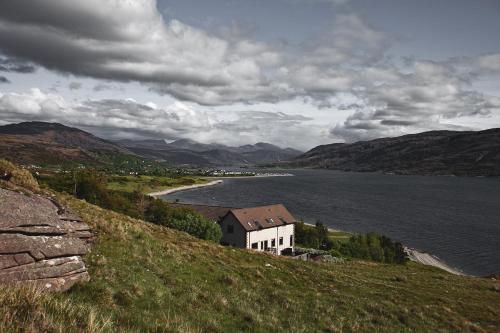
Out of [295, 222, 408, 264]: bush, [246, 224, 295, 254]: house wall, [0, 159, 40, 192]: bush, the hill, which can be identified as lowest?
[295, 222, 408, 264]: bush

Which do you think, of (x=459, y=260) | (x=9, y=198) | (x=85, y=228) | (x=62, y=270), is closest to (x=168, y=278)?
(x=85, y=228)

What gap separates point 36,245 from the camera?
12.7 meters

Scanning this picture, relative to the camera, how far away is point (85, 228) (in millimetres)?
17031

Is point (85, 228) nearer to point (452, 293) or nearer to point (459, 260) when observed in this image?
point (452, 293)

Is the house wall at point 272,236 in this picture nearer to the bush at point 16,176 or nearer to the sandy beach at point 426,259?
the sandy beach at point 426,259

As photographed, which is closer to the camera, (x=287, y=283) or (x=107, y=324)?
(x=107, y=324)

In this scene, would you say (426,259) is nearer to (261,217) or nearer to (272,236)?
(272,236)

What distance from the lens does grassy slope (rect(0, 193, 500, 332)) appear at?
892 cm

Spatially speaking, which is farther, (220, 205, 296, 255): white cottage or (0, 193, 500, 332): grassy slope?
(220, 205, 296, 255): white cottage

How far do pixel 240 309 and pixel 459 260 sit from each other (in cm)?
9795

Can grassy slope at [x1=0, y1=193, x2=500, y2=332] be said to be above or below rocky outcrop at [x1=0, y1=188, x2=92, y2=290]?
below

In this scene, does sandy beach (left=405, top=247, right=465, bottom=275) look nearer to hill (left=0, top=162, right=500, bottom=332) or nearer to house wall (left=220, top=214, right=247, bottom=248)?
house wall (left=220, top=214, right=247, bottom=248)

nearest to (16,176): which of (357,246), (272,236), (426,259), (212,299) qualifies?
(212,299)

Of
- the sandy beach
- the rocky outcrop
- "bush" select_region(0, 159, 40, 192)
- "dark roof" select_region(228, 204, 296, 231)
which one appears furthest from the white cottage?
the rocky outcrop
